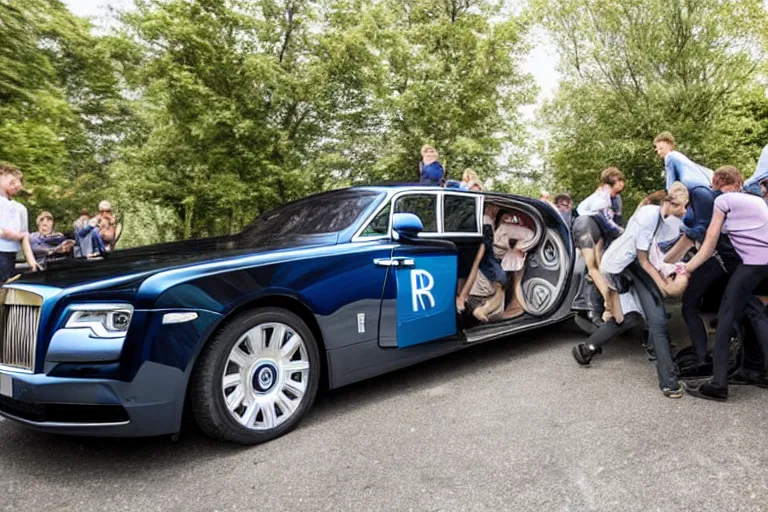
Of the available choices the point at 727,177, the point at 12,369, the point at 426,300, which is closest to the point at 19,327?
the point at 12,369

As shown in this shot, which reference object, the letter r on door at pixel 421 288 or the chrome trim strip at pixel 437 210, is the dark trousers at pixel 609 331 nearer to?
the chrome trim strip at pixel 437 210

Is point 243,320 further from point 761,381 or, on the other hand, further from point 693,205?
point 761,381

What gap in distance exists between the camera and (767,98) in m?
18.3

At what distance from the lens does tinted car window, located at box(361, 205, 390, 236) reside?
3670 mm

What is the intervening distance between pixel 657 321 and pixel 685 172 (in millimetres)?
1564

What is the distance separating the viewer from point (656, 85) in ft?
50.6

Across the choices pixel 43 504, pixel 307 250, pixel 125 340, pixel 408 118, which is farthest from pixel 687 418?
pixel 408 118

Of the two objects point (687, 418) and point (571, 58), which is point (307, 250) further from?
point (571, 58)

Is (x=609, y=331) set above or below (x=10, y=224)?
below

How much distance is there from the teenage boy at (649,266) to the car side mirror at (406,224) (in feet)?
5.17

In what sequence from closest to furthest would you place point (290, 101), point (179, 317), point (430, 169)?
point (179, 317) < point (430, 169) < point (290, 101)

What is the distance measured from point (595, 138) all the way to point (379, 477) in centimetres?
1580

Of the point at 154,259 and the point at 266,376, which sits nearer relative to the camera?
the point at 266,376

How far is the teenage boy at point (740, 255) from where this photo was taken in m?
3.45
